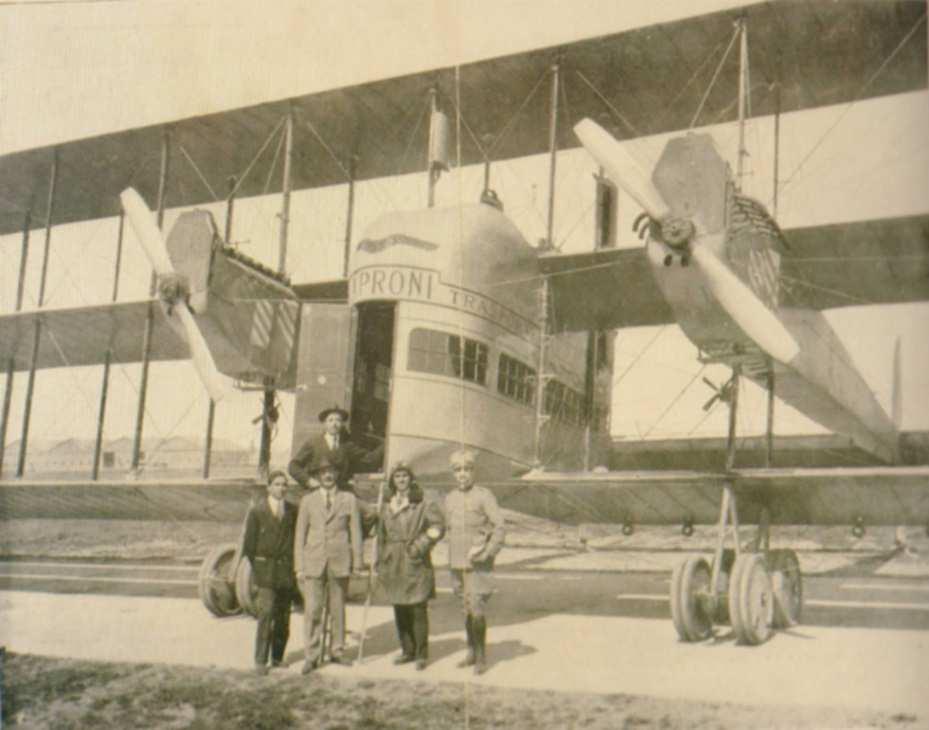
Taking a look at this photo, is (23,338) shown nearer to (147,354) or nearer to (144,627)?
(147,354)

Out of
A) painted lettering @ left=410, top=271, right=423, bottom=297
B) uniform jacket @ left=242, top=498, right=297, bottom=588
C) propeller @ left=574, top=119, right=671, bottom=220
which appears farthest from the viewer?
painted lettering @ left=410, top=271, right=423, bottom=297

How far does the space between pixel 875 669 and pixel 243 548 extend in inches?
180

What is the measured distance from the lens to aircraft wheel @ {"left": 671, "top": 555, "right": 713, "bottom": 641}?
720cm

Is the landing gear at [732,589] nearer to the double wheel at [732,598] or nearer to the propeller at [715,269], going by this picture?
the double wheel at [732,598]

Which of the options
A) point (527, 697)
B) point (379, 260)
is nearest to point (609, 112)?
point (379, 260)

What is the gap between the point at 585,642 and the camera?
738cm

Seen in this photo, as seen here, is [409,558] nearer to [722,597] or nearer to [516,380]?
[722,597]

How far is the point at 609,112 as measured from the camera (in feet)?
39.9

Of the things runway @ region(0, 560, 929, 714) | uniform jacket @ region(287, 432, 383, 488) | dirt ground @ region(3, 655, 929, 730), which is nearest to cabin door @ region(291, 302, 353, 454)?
uniform jacket @ region(287, 432, 383, 488)

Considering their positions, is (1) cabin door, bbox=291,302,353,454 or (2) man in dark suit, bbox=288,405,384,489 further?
(1) cabin door, bbox=291,302,353,454

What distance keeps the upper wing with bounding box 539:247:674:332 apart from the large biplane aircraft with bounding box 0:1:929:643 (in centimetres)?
4

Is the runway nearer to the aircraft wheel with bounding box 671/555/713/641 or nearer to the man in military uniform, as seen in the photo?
the aircraft wheel with bounding box 671/555/713/641

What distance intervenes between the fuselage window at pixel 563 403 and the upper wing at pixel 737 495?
2.81 m

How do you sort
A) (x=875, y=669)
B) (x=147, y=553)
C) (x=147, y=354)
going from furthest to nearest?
1. (x=147, y=553)
2. (x=147, y=354)
3. (x=875, y=669)
